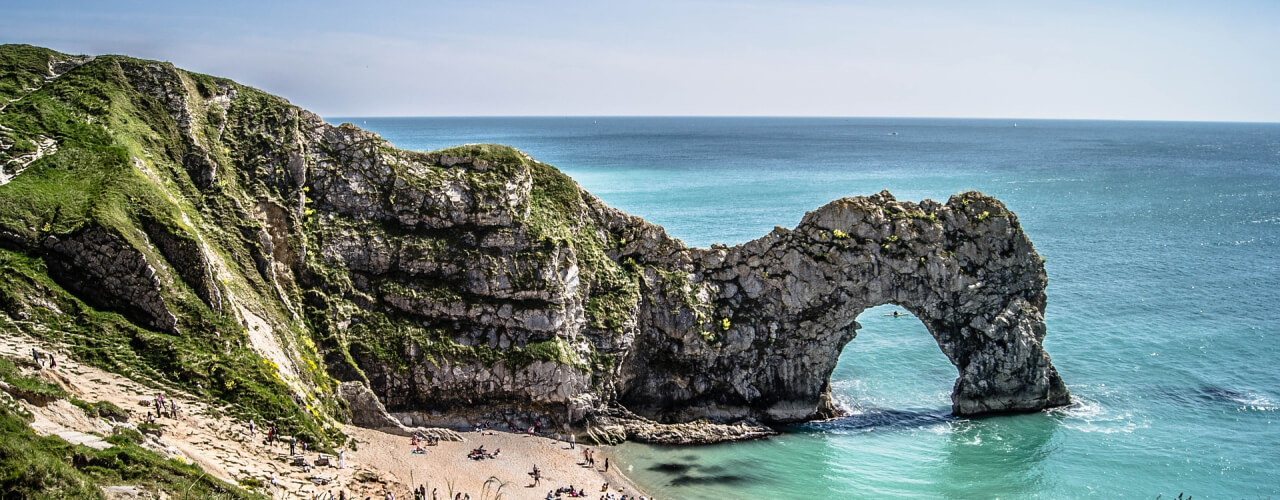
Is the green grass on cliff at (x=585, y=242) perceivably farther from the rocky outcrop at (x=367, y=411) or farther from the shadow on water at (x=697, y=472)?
the rocky outcrop at (x=367, y=411)

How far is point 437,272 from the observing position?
4694 centimetres

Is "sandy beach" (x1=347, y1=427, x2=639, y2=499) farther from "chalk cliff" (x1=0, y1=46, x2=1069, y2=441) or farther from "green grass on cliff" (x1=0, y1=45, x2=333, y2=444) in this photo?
"green grass on cliff" (x1=0, y1=45, x2=333, y2=444)

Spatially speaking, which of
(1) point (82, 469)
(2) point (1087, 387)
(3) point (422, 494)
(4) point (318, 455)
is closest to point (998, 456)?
(2) point (1087, 387)

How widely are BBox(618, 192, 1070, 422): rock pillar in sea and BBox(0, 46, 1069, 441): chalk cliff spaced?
0.43ft

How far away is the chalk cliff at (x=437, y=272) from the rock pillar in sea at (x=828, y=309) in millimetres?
130

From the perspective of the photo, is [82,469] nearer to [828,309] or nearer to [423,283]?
[423,283]

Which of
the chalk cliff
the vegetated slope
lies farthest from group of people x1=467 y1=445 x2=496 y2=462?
the vegetated slope

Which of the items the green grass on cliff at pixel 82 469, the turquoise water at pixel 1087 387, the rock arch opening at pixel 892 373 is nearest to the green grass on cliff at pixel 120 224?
the green grass on cliff at pixel 82 469

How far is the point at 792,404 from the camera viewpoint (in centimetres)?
5012

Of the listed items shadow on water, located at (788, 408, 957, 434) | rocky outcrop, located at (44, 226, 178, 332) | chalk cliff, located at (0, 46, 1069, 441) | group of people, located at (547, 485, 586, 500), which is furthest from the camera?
shadow on water, located at (788, 408, 957, 434)

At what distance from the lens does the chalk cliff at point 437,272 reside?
1454 inches

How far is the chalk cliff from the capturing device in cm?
3694

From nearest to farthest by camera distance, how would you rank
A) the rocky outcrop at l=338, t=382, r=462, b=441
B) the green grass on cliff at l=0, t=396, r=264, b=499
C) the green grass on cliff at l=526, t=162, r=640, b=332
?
the green grass on cliff at l=0, t=396, r=264, b=499
the rocky outcrop at l=338, t=382, r=462, b=441
the green grass on cliff at l=526, t=162, r=640, b=332

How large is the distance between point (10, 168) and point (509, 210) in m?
23.5
